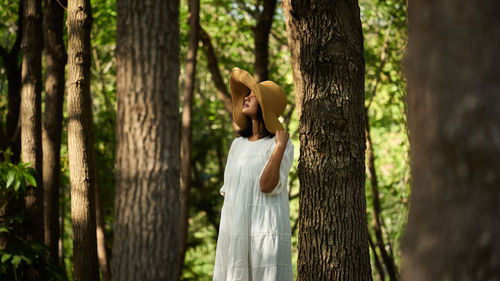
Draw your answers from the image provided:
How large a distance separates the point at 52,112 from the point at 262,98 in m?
2.86

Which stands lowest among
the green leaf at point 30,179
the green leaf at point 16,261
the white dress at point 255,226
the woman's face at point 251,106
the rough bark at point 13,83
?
the green leaf at point 16,261

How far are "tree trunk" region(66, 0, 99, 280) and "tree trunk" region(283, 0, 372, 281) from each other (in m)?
2.43

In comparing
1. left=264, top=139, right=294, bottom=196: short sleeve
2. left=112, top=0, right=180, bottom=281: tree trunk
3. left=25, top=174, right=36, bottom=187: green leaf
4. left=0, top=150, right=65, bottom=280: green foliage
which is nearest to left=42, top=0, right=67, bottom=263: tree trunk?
left=0, top=150, right=65, bottom=280: green foliage

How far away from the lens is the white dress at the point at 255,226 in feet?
14.4

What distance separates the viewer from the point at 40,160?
21.6ft

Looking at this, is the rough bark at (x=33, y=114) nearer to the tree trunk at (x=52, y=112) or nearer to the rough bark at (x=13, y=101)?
the tree trunk at (x=52, y=112)

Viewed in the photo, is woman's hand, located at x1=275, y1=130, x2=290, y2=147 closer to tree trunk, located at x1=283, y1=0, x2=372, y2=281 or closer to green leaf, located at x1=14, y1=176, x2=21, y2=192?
tree trunk, located at x1=283, y1=0, x2=372, y2=281

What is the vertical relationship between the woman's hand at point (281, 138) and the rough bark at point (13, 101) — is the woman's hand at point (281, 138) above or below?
below

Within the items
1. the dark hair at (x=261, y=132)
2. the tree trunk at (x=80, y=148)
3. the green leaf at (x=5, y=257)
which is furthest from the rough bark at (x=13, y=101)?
the dark hair at (x=261, y=132)

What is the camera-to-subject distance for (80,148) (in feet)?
18.4

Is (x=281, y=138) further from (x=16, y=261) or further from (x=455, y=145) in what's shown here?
(x=16, y=261)

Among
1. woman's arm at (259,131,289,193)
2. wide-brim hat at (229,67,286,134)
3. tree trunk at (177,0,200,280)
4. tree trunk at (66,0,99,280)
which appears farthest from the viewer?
tree trunk at (177,0,200,280)

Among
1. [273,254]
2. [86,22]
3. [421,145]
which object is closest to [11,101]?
[86,22]

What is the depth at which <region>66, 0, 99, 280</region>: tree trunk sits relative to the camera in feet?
18.2
